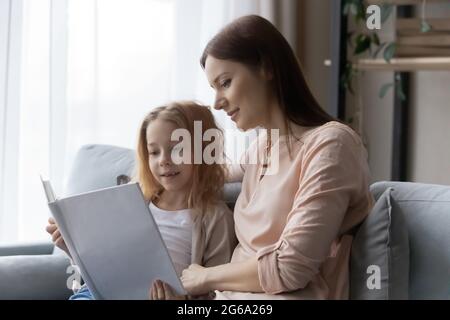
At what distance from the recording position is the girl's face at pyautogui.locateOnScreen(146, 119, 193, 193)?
1.61m

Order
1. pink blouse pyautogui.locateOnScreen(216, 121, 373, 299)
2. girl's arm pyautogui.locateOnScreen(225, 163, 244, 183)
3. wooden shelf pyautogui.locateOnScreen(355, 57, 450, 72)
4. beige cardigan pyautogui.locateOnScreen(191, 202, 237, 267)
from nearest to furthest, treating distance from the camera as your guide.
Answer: pink blouse pyautogui.locateOnScreen(216, 121, 373, 299) → beige cardigan pyautogui.locateOnScreen(191, 202, 237, 267) → girl's arm pyautogui.locateOnScreen(225, 163, 244, 183) → wooden shelf pyautogui.locateOnScreen(355, 57, 450, 72)

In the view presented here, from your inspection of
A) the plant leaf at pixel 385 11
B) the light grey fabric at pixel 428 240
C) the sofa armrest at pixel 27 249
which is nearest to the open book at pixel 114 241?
the light grey fabric at pixel 428 240

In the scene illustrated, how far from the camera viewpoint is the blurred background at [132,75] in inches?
97.3

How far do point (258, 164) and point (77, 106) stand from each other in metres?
1.17

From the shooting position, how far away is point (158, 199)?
1.71 m

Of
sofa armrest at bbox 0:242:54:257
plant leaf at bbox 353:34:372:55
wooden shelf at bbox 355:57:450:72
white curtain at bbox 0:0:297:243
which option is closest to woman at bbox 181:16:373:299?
sofa armrest at bbox 0:242:54:257

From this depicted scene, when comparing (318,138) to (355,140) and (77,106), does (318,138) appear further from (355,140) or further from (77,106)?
(77,106)

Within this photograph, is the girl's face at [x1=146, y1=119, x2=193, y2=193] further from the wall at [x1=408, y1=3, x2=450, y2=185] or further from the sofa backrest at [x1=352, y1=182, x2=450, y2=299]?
the wall at [x1=408, y1=3, x2=450, y2=185]

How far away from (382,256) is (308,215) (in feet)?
0.57

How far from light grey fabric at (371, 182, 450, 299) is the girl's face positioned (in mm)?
422

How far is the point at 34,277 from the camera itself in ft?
5.98

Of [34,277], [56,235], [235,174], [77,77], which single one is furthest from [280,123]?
[77,77]
